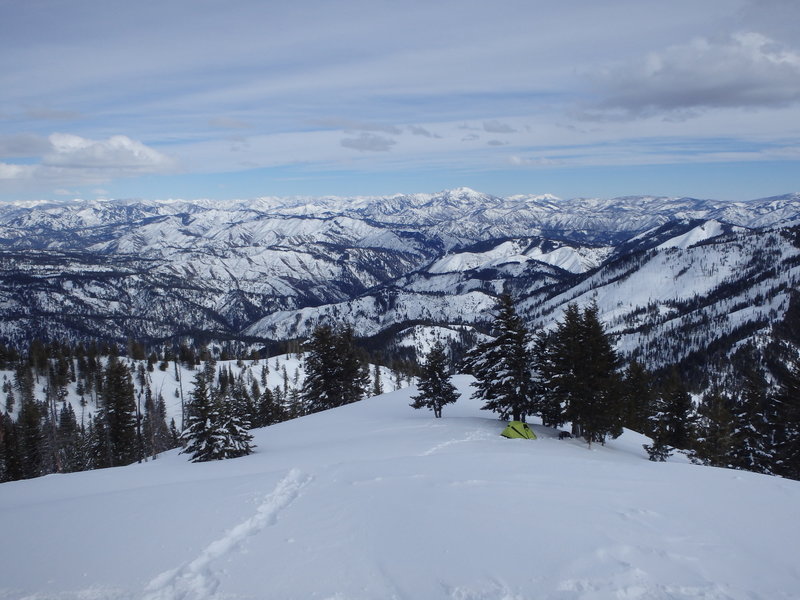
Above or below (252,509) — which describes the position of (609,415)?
below

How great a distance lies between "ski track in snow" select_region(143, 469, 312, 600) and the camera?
9266 millimetres

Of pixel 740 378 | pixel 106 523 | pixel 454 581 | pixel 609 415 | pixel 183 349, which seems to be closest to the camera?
pixel 454 581

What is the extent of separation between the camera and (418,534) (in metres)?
11.1

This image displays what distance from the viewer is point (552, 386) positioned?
2991 cm

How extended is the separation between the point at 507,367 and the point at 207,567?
2452 centimetres

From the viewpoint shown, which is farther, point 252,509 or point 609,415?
point 609,415

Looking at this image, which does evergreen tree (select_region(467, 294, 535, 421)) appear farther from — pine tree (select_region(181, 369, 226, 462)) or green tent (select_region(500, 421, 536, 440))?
pine tree (select_region(181, 369, 226, 462))

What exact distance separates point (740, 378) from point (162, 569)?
698ft

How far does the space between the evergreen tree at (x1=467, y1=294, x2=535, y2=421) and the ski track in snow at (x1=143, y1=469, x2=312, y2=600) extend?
19.8 m

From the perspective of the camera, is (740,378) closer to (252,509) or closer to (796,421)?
(796,421)

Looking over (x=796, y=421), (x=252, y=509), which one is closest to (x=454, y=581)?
(x=252, y=509)

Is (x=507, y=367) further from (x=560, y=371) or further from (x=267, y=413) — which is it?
(x=267, y=413)

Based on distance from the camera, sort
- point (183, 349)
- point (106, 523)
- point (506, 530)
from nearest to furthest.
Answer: point (506, 530), point (106, 523), point (183, 349)

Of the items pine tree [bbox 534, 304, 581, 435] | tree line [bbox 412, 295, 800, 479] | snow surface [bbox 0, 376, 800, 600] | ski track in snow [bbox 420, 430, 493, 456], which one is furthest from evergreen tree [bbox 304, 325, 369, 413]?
snow surface [bbox 0, 376, 800, 600]
